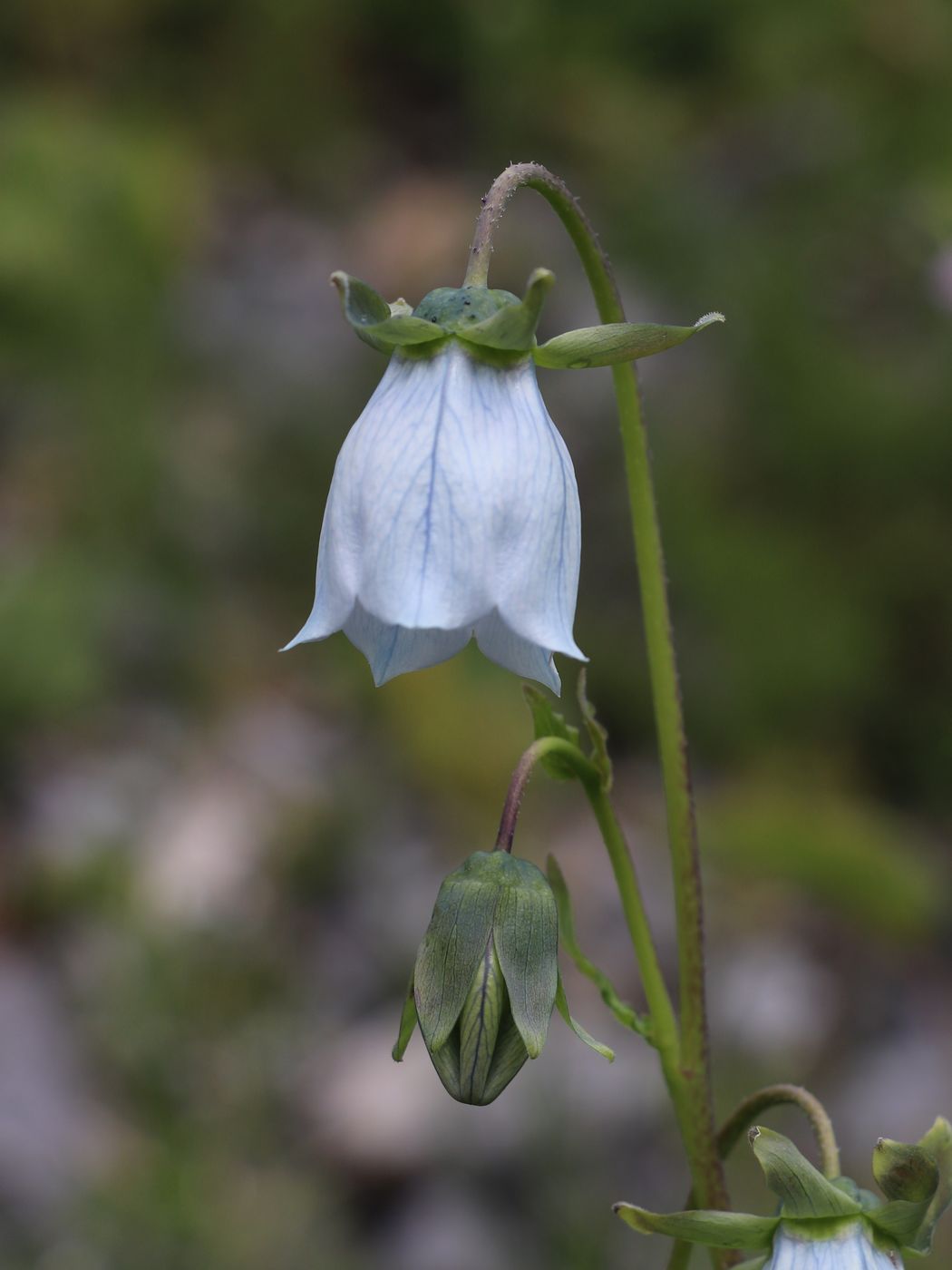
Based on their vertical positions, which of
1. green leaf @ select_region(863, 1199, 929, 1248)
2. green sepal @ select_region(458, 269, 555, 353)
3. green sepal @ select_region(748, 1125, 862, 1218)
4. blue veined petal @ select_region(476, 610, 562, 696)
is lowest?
green leaf @ select_region(863, 1199, 929, 1248)

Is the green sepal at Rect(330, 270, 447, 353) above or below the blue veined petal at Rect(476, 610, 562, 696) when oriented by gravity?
above

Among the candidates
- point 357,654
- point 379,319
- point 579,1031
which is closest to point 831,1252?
point 579,1031

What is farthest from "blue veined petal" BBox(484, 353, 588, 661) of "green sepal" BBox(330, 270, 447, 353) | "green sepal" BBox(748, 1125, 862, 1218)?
"green sepal" BBox(748, 1125, 862, 1218)

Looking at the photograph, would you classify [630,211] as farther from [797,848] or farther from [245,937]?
[245,937]

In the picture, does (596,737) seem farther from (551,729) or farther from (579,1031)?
(579,1031)

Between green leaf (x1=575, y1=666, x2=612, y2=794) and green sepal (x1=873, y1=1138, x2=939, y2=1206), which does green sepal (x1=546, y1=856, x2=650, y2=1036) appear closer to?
green leaf (x1=575, y1=666, x2=612, y2=794)
